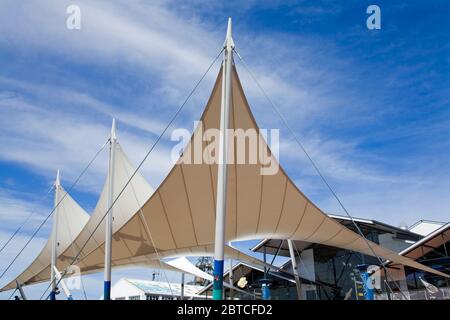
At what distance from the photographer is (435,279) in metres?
19.2

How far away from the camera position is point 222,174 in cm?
777

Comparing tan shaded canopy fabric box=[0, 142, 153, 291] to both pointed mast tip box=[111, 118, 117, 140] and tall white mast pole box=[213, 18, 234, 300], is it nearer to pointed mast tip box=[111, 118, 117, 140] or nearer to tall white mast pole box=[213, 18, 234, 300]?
pointed mast tip box=[111, 118, 117, 140]

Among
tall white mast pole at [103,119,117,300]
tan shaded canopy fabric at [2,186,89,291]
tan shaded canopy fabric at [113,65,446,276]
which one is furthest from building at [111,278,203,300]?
tall white mast pole at [103,119,117,300]

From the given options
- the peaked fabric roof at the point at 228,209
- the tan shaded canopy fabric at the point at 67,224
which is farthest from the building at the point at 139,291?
the peaked fabric roof at the point at 228,209

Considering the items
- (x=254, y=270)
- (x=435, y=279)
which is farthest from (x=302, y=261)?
(x=435, y=279)

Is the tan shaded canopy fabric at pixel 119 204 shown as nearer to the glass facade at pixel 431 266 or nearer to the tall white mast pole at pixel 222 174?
the tall white mast pole at pixel 222 174

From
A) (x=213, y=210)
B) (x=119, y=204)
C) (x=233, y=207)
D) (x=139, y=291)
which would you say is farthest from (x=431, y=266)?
(x=139, y=291)

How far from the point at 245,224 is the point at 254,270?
16.2 meters

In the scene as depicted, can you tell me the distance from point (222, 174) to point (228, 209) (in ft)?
11.1

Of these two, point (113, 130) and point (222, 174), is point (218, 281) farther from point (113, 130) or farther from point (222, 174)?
point (113, 130)

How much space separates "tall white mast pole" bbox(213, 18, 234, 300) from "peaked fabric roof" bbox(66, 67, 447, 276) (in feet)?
0.98
